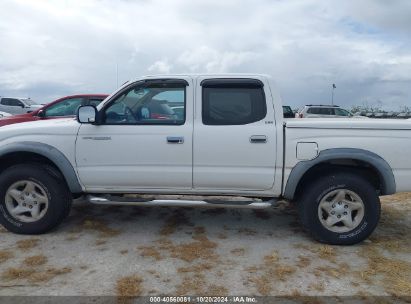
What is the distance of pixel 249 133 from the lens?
4.34 metres

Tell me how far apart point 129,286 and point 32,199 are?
1940 mm

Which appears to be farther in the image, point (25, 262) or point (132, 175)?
point (132, 175)

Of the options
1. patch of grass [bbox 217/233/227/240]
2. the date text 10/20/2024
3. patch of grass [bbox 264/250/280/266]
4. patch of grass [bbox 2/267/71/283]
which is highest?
patch of grass [bbox 217/233/227/240]

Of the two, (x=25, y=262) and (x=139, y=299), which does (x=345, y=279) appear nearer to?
(x=139, y=299)

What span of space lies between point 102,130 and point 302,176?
2286 mm

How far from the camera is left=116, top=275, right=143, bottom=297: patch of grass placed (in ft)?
10.6

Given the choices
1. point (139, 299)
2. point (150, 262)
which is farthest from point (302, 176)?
point (139, 299)

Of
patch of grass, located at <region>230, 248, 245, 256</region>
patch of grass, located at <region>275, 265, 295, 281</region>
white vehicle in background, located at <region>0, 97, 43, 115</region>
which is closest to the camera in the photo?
patch of grass, located at <region>275, 265, 295, 281</region>

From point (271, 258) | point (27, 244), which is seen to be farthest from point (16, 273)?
point (271, 258)

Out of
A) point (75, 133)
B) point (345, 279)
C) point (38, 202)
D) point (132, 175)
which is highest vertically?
point (75, 133)

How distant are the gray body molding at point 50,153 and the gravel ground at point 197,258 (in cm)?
69

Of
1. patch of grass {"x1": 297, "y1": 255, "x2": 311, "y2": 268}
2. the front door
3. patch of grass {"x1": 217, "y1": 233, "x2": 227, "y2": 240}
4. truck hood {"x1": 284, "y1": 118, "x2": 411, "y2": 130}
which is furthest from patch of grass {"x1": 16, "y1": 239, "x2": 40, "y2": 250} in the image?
truck hood {"x1": 284, "y1": 118, "x2": 411, "y2": 130}

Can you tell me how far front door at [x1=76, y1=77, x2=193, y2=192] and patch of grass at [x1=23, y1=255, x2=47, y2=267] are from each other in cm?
98

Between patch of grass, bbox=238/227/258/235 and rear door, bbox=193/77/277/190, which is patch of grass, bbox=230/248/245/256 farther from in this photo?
rear door, bbox=193/77/277/190
